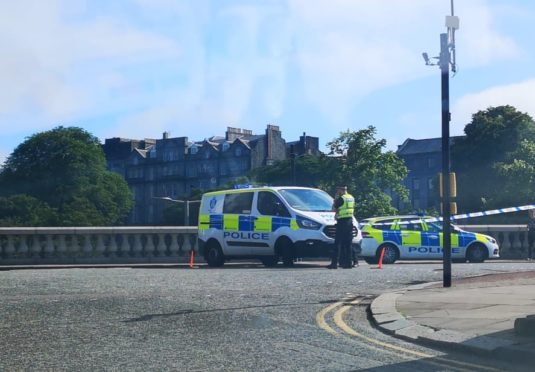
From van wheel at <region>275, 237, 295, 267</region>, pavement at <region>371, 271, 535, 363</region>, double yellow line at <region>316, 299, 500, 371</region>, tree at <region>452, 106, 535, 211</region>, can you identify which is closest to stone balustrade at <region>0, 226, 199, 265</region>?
van wheel at <region>275, 237, 295, 267</region>

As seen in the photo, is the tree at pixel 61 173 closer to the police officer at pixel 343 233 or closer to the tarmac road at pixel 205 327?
the police officer at pixel 343 233

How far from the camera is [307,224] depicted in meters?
18.6

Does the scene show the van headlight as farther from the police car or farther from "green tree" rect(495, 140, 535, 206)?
"green tree" rect(495, 140, 535, 206)

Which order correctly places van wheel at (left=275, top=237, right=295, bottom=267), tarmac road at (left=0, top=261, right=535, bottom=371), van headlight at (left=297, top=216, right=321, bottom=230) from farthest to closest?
van wheel at (left=275, top=237, right=295, bottom=267) → van headlight at (left=297, top=216, right=321, bottom=230) → tarmac road at (left=0, top=261, right=535, bottom=371)

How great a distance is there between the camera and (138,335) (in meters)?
8.29

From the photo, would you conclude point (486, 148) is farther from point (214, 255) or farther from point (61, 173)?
point (214, 255)

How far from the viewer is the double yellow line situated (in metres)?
6.80

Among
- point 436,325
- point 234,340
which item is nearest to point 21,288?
point 234,340

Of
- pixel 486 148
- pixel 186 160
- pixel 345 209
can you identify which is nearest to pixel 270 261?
pixel 345 209

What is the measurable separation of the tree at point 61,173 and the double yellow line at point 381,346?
225ft

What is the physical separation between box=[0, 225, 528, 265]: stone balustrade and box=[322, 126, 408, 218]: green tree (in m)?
26.8

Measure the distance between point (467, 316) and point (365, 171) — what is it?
41.3m

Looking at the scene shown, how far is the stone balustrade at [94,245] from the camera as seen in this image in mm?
23172

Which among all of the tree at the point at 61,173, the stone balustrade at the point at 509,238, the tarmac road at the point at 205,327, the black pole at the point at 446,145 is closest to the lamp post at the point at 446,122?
the black pole at the point at 446,145
